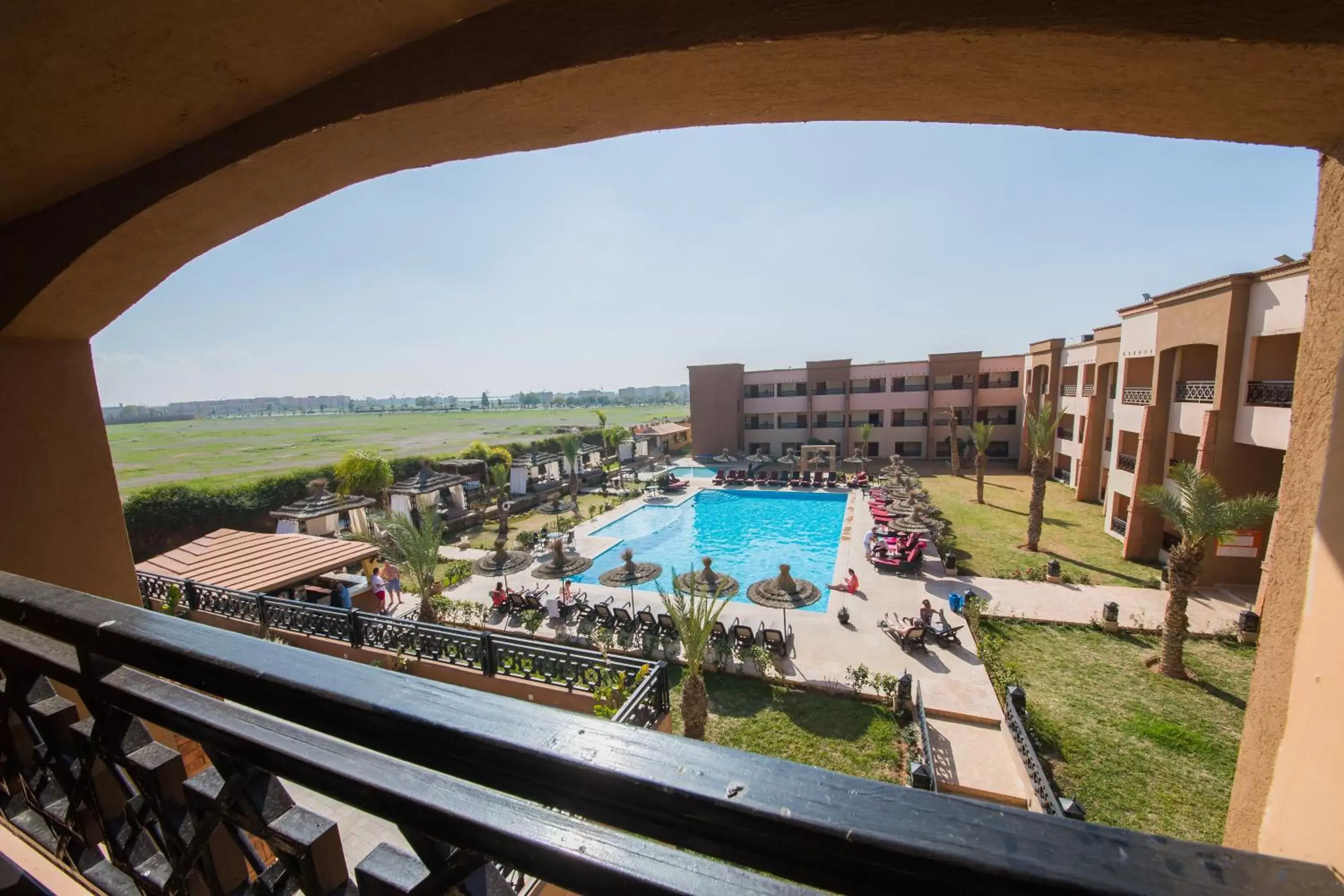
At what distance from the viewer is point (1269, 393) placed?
12562mm

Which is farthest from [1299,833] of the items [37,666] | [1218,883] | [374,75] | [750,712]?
[750,712]

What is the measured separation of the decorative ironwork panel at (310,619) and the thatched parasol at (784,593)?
30.6 ft

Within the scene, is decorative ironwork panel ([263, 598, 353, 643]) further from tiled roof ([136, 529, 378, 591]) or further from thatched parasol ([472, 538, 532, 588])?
thatched parasol ([472, 538, 532, 588])

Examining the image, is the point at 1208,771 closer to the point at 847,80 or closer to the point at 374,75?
the point at 847,80

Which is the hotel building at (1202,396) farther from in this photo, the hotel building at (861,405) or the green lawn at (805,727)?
the hotel building at (861,405)

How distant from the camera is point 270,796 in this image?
1208 mm

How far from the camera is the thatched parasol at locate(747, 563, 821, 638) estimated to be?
1373 centimetres

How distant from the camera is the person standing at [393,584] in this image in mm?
15227

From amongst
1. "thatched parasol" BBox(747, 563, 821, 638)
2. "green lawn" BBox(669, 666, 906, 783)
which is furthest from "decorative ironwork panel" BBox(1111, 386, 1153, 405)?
"green lawn" BBox(669, 666, 906, 783)

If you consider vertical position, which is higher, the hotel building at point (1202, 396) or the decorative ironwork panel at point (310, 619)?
the hotel building at point (1202, 396)

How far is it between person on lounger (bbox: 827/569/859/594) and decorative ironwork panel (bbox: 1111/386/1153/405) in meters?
10.8

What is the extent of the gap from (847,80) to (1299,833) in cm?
220

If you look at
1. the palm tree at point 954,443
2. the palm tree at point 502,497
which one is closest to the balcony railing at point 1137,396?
the palm tree at point 954,443

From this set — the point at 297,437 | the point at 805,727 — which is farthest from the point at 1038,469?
the point at 297,437
